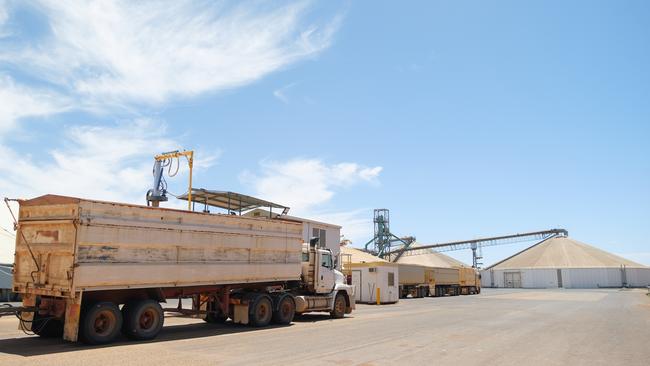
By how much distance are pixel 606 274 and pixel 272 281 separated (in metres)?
91.6

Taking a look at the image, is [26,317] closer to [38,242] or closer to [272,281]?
[38,242]

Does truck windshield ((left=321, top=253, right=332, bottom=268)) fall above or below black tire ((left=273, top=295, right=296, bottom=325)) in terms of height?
above

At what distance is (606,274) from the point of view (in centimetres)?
8956

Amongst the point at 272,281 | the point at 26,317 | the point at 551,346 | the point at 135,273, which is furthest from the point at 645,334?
the point at 26,317

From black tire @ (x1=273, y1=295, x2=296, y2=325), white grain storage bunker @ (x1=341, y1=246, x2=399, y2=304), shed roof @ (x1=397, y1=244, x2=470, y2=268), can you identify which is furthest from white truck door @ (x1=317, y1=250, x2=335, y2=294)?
shed roof @ (x1=397, y1=244, x2=470, y2=268)

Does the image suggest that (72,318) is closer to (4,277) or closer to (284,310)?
(284,310)

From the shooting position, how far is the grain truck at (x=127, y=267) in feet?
39.5

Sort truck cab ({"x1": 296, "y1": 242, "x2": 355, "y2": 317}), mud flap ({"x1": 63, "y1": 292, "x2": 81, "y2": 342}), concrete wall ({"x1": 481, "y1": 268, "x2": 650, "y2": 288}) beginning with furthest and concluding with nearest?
concrete wall ({"x1": 481, "y1": 268, "x2": 650, "y2": 288}), truck cab ({"x1": 296, "y1": 242, "x2": 355, "y2": 317}), mud flap ({"x1": 63, "y1": 292, "x2": 81, "y2": 342})

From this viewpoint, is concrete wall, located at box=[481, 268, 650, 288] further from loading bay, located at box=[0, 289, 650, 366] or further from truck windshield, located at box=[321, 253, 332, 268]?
truck windshield, located at box=[321, 253, 332, 268]

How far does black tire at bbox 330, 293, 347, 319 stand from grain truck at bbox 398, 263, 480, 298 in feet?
81.4

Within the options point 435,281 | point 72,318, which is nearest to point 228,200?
point 72,318

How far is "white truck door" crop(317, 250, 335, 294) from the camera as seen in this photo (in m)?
20.9

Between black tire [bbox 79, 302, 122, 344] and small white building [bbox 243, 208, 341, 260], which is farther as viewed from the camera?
small white building [bbox 243, 208, 341, 260]

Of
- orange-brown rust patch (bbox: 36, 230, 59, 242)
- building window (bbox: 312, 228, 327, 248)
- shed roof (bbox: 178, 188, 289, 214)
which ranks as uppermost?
shed roof (bbox: 178, 188, 289, 214)
